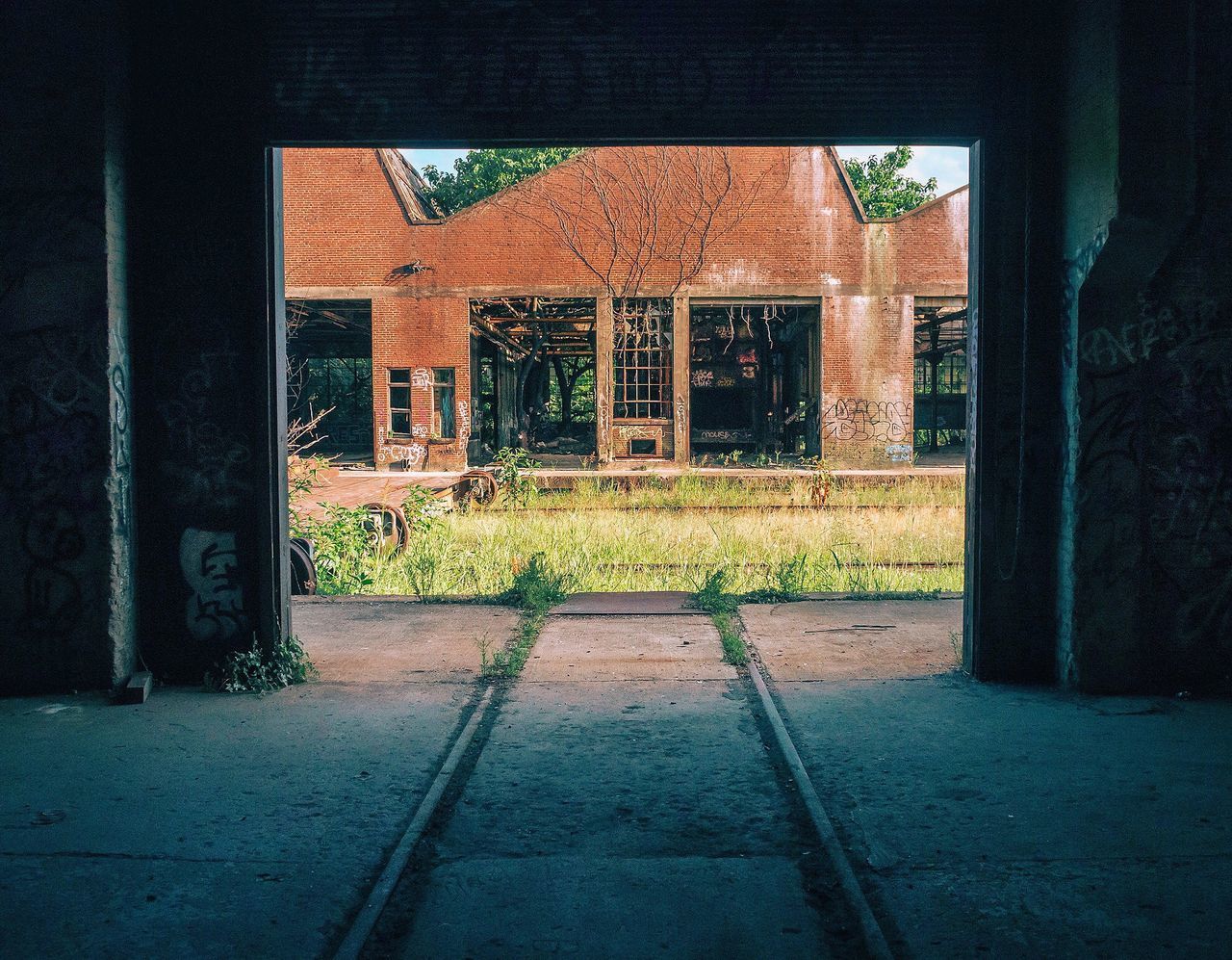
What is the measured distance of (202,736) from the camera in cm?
456

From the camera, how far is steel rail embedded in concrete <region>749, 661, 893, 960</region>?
9.01 feet

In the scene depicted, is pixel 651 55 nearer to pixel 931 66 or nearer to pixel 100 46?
pixel 931 66

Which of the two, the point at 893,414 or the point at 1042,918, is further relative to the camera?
the point at 893,414

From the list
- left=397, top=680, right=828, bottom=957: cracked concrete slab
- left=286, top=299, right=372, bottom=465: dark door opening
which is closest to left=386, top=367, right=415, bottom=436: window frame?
left=286, top=299, right=372, bottom=465: dark door opening

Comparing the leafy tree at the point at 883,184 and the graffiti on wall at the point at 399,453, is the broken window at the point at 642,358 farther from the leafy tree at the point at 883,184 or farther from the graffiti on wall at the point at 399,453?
the leafy tree at the point at 883,184

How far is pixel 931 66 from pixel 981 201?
2.59 ft

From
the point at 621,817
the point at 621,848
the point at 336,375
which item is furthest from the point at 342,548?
the point at 336,375

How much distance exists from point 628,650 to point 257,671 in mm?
2335

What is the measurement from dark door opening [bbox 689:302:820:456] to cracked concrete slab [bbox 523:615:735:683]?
18.9 meters

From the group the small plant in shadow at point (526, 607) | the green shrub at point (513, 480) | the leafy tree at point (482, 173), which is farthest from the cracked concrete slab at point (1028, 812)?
the leafy tree at point (482, 173)

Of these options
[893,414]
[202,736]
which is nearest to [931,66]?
[202,736]

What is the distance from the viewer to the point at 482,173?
45.9 meters

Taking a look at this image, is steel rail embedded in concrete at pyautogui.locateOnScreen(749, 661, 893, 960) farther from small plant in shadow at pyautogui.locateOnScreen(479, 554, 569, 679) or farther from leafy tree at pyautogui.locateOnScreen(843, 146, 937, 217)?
leafy tree at pyautogui.locateOnScreen(843, 146, 937, 217)

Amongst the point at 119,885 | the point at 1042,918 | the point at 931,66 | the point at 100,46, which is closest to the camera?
the point at 1042,918
